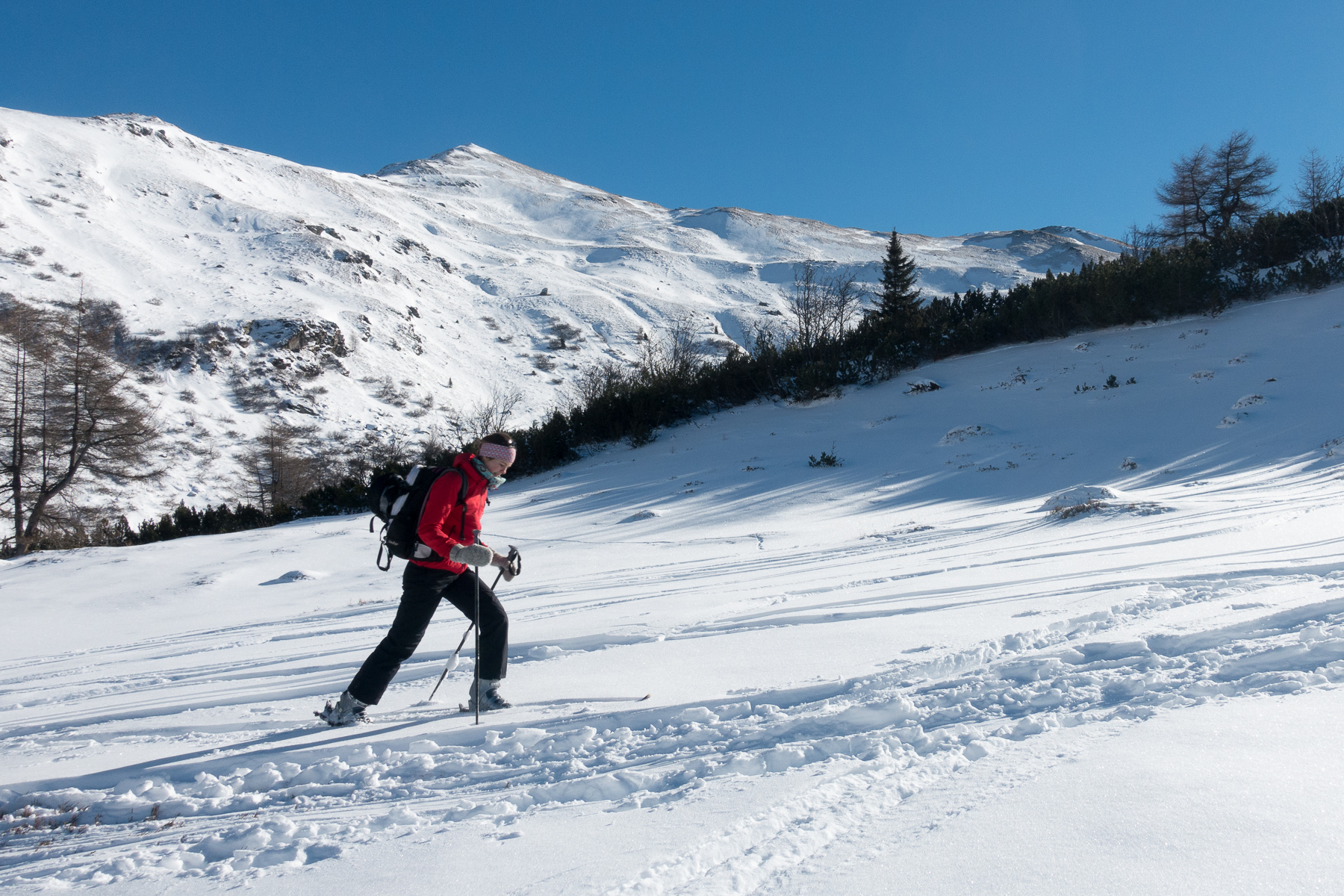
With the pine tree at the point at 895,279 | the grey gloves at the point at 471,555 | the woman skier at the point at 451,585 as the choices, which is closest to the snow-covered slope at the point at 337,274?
the pine tree at the point at 895,279

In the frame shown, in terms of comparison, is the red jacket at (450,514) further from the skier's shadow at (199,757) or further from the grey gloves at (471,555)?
the skier's shadow at (199,757)

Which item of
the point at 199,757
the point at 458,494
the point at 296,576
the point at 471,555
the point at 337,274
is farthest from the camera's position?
the point at 337,274

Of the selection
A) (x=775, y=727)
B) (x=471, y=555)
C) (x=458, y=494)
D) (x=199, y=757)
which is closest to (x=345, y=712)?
(x=199, y=757)

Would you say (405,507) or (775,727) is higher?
(405,507)

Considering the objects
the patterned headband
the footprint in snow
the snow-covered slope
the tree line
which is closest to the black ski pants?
the patterned headband

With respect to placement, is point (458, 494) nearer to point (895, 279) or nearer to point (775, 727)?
point (775, 727)

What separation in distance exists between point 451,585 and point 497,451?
2.44 feet

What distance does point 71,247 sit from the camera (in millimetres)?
47844

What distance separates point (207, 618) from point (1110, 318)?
1832 centimetres

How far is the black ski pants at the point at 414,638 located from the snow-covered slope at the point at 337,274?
30459mm

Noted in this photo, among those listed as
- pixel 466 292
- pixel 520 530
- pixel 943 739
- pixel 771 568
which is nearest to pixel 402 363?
pixel 466 292

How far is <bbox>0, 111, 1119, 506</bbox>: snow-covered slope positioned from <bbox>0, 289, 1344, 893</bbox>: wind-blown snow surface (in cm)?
2911

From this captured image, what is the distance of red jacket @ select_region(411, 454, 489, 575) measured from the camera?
358 centimetres

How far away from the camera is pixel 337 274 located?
184 ft
